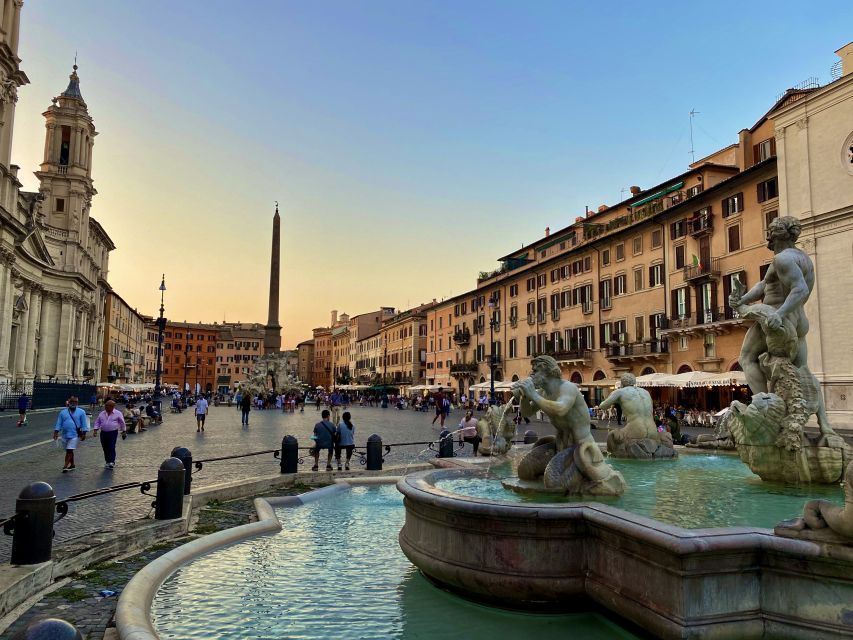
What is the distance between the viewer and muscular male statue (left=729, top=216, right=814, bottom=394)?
7.03m

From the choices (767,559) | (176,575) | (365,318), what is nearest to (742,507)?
(767,559)

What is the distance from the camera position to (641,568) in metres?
3.78

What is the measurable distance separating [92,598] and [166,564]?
0.64 meters

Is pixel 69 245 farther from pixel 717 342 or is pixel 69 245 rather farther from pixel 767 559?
pixel 767 559

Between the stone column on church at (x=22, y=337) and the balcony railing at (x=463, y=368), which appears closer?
the stone column on church at (x=22, y=337)

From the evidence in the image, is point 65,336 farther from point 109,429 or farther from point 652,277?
point 652,277

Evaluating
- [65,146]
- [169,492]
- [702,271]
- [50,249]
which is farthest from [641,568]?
[65,146]

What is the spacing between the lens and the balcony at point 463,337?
6144 centimetres

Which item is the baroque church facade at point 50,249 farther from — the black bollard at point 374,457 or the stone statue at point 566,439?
the stone statue at point 566,439

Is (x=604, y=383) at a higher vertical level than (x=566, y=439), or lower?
higher

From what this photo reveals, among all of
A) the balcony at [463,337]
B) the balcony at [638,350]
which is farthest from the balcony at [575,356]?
the balcony at [463,337]

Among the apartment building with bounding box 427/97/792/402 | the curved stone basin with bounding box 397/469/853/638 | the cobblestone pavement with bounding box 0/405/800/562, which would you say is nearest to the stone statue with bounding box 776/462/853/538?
the curved stone basin with bounding box 397/469/853/638

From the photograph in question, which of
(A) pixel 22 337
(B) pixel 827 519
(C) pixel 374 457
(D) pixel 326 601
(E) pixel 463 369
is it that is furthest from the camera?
(E) pixel 463 369

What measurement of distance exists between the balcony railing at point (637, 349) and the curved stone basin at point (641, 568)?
32418 millimetres
